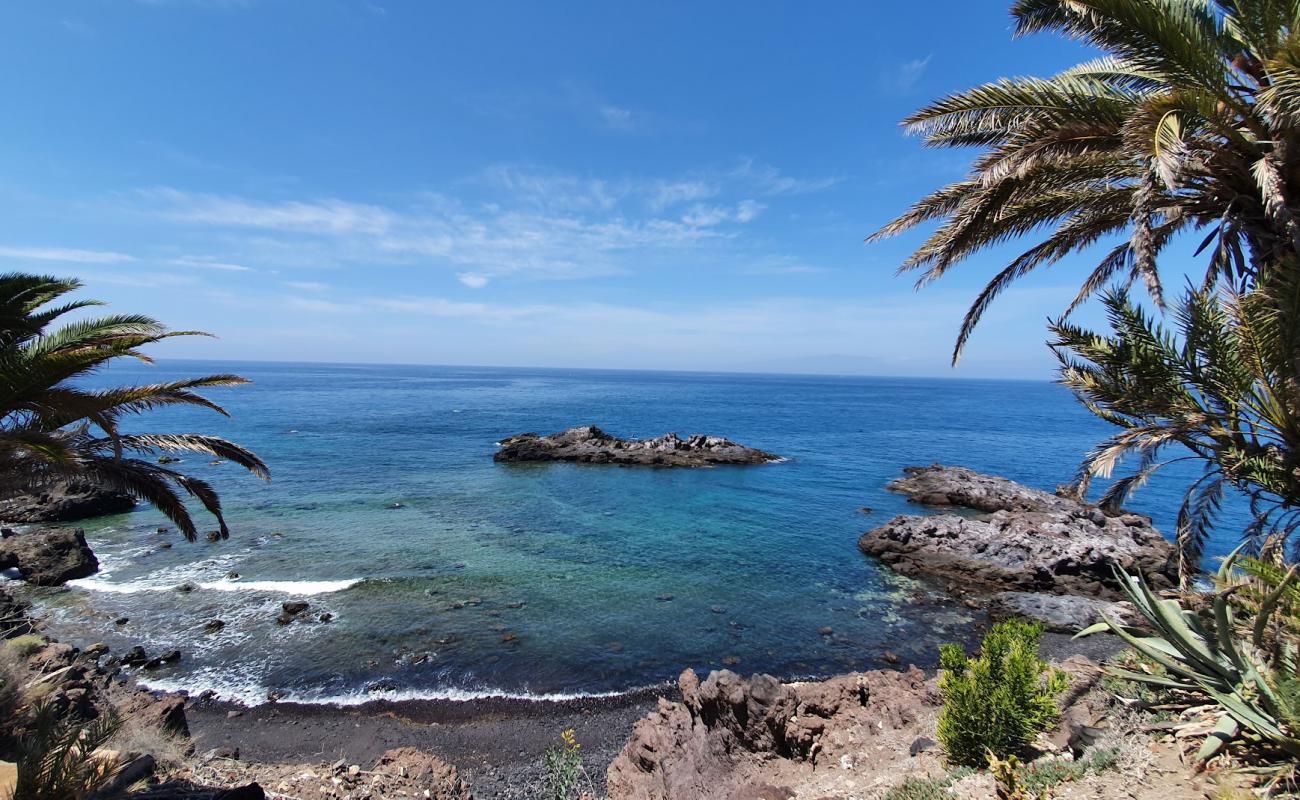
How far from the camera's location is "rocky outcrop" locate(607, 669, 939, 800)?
29.3ft

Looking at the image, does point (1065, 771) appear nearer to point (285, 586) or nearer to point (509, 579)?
point (509, 579)

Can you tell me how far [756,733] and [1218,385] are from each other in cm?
830

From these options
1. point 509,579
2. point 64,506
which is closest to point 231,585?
point 509,579

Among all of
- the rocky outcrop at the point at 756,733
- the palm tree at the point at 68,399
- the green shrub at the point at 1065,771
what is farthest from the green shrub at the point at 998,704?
the palm tree at the point at 68,399

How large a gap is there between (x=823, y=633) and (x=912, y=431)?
216ft

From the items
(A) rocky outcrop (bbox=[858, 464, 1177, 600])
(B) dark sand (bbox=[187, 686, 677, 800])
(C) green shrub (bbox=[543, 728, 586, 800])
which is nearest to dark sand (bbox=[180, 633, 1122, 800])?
(B) dark sand (bbox=[187, 686, 677, 800])

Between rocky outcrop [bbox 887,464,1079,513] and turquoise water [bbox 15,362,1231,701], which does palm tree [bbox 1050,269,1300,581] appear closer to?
turquoise water [bbox 15,362,1231,701]

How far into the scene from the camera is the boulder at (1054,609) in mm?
18047

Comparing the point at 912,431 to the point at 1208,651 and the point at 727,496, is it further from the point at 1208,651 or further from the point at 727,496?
the point at 1208,651

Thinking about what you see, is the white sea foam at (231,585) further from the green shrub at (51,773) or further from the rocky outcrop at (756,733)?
the green shrub at (51,773)

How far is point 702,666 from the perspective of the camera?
52.7 feet

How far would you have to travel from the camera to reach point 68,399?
7.28m

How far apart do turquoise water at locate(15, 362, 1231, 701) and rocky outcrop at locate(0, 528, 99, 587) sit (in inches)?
28.6

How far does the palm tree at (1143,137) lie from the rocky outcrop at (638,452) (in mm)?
38905
